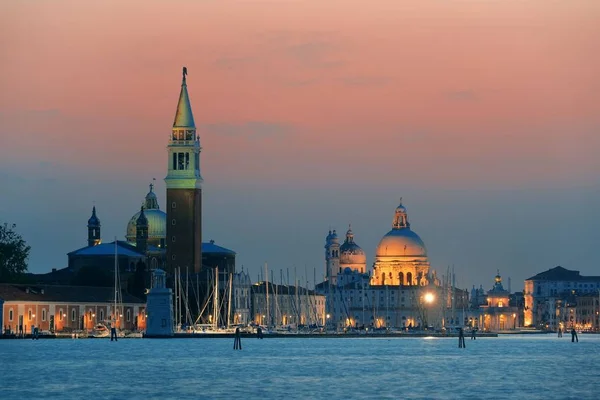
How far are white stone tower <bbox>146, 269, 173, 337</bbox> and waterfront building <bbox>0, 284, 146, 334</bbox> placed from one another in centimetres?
980

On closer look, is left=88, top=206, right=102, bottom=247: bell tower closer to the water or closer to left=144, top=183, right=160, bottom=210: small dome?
left=144, top=183, right=160, bottom=210: small dome

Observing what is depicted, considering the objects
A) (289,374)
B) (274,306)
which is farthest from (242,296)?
(289,374)

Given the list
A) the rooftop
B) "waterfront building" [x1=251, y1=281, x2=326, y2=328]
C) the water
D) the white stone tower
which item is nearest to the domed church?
"waterfront building" [x1=251, y1=281, x2=326, y2=328]

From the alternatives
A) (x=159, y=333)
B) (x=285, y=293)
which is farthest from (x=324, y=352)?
(x=285, y=293)

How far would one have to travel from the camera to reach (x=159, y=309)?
392 ft

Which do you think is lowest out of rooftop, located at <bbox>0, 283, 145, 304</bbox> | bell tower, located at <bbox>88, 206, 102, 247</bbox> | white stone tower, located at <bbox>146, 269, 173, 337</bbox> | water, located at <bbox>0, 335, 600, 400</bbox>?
water, located at <bbox>0, 335, 600, 400</bbox>

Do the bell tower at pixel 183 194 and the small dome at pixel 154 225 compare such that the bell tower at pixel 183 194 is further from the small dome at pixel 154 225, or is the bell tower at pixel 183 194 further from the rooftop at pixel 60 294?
the small dome at pixel 154 225

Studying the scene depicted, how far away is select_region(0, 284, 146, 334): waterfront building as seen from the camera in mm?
124250

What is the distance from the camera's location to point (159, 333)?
121m

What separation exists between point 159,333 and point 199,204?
27.7 meters

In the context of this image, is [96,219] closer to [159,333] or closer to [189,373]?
[159,333]

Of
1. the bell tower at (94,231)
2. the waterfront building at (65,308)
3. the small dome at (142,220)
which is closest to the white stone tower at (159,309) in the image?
the waterfront building at (65,308)

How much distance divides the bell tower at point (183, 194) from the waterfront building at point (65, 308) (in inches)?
262

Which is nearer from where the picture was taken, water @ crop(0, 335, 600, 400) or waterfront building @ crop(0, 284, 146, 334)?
water @ crop(0, 335, 600, 400)
